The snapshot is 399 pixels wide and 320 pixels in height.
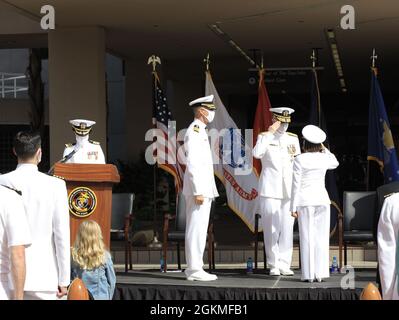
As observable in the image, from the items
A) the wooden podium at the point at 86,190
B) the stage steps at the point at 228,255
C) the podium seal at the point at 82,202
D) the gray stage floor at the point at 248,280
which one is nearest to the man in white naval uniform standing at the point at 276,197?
the gray stage floor at the point at 248,280

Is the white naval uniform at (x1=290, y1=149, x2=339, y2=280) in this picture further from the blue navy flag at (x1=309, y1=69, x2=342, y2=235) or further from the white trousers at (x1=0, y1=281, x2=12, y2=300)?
the white trousers at (x1=0, y1=281, x2=12, y2=300)

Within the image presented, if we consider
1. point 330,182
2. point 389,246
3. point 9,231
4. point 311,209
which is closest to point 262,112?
point 330,182

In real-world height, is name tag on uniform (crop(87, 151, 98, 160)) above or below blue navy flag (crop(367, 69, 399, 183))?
below

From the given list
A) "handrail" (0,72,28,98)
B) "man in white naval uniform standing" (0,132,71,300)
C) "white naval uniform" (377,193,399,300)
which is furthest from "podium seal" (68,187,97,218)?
"handrail" (0,72,28,98)

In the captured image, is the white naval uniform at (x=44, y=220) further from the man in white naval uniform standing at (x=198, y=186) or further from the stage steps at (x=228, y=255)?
the stage steps at (x=228, y=255)

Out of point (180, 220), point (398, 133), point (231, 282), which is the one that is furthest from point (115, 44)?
point (398, 133)

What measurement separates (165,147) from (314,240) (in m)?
3.05

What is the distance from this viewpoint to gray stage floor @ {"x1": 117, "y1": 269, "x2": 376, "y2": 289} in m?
7.65

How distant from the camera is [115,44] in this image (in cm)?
1354

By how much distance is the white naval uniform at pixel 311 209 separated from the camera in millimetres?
7906

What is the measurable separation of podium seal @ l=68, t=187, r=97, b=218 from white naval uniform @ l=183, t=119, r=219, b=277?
87 cm

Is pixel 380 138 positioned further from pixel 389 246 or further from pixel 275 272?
pixel 389 246

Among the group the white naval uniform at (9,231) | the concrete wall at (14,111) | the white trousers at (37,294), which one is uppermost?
the concrete wall at (14,111)
